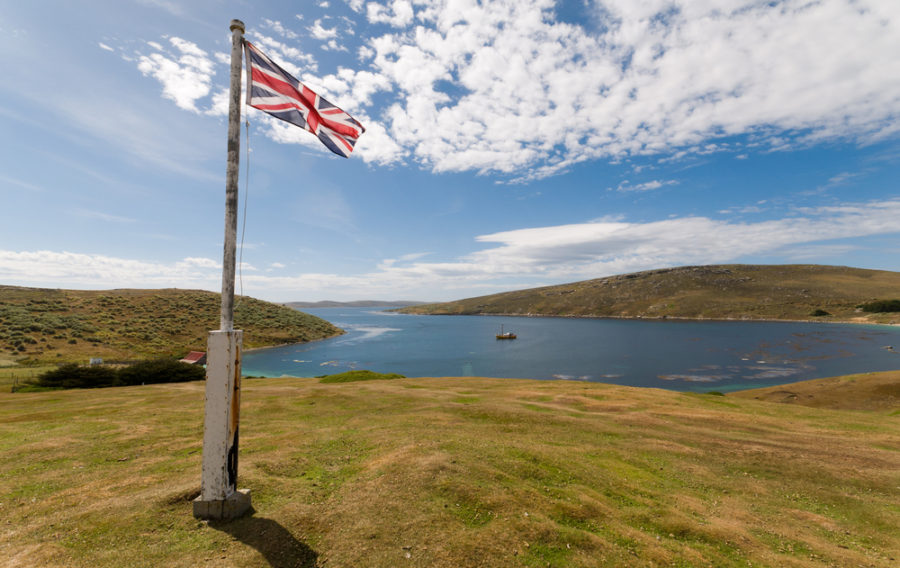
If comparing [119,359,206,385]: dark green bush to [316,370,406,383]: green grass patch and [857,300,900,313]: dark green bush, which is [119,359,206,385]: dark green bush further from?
[857,300,900,313]: dark green bush

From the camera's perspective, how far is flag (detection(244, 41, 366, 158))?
9922 mm

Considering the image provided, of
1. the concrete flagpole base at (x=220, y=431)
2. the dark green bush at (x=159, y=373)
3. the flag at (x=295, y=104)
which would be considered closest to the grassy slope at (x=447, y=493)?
the concrete flagpole base at (x=220, y=431)

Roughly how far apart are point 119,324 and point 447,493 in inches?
5239

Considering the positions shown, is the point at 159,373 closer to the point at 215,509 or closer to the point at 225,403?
the point at 215,509

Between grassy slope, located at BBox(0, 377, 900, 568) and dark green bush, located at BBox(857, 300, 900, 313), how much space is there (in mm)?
257194

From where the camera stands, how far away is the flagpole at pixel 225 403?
8398 millimetres

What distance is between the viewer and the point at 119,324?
344 ft

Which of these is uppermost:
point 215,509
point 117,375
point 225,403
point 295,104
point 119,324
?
point 295,104

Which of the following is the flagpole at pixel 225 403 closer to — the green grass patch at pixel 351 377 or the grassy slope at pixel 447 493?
the grassy slope at pixel 447 493

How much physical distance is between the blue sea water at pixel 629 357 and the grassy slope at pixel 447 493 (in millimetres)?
61423

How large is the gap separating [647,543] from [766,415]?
30188mm

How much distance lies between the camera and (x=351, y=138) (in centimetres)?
1254

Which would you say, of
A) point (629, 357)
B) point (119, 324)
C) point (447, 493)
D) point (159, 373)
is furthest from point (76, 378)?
point (629, 357)

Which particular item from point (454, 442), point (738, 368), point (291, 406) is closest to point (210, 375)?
point (454, 442)
